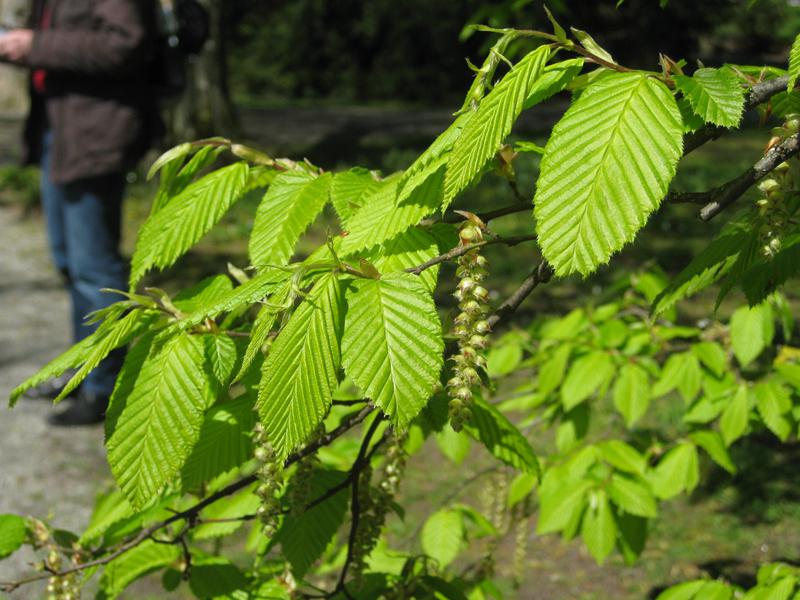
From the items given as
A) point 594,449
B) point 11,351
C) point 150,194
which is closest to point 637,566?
point 594,449

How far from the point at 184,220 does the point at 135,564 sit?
674 millimetres

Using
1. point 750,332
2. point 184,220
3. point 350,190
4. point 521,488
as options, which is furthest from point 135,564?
point 750,332

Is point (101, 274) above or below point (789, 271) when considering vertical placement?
below

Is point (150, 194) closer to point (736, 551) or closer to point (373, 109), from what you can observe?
point (736, 551)

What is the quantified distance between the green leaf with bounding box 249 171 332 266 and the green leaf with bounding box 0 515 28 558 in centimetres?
65

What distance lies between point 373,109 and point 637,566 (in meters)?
17.2

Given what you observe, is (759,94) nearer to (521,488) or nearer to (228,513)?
(228,513)

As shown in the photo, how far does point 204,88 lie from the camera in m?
11.6

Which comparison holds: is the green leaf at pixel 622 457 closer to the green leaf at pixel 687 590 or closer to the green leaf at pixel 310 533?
the green leaf at pixel 687 590

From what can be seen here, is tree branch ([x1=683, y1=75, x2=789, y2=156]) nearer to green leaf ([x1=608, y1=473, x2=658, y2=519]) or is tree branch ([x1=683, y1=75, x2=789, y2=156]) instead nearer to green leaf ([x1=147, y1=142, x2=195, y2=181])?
green leaf ([x1=147, y1=142, x2=195, y2=181])

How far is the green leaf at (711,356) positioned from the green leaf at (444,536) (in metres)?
0.73

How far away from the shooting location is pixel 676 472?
247 cm

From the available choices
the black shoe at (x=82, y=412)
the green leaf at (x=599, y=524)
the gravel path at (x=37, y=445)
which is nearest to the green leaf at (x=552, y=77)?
the green leaf at (x=599, y=524)

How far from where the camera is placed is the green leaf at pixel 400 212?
43.9 inches
